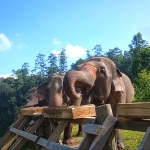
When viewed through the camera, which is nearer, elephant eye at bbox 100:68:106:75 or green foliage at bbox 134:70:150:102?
elephant eye at bbox 100:68:106:75

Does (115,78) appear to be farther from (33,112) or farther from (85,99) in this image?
(33,112)

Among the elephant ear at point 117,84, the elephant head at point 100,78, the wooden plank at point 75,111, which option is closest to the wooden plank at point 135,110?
the wooden plank at point 75,111

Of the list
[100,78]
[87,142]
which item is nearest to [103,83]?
[100,78]

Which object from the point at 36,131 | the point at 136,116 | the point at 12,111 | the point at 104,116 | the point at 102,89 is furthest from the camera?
the point at 12,111

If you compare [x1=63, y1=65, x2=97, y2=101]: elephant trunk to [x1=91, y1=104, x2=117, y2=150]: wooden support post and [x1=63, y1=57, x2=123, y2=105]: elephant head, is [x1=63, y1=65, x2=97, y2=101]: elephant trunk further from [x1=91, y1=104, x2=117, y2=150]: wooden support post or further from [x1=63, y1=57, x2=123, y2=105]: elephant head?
[x1=91, y1=104, x2=117, y2=150]: wooden support post

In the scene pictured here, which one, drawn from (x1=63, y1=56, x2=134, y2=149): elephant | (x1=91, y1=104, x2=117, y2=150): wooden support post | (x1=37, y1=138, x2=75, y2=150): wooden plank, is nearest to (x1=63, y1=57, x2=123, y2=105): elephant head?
(x1=63, y1=56, x2=134, y2=149): elephant

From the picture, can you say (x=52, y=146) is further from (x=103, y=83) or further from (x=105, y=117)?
(x=103, y=83)

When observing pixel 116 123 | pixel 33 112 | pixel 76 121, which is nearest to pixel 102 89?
pixel 33 112

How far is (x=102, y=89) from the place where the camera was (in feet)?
24.3

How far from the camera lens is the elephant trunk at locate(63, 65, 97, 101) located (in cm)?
533

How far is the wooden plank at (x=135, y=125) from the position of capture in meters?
2.88

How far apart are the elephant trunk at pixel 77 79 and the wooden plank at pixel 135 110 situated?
2.28 m

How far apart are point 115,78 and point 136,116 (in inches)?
191

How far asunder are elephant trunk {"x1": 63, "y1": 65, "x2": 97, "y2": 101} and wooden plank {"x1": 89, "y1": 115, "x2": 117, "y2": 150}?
2.32 meters
